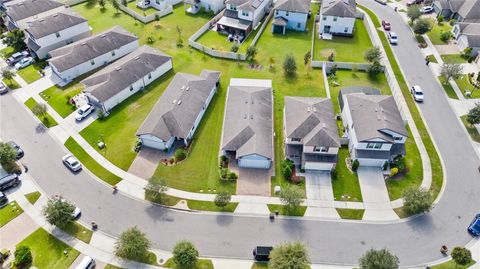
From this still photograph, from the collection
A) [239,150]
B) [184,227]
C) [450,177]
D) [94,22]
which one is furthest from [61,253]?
[94,22]


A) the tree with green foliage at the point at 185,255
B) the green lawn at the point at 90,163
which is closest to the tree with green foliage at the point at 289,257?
the tree with green foliage at the point at 185,255

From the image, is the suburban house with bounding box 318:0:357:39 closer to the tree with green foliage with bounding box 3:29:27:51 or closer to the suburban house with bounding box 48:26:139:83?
the suburban house with bounding box 48:26:139:83

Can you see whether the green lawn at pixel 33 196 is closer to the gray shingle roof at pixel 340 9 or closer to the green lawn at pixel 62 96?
the green lawn at pixel 62 96

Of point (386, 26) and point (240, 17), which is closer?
point (240, 17)

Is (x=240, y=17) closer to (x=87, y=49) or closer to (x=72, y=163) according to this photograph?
(x=87, y=49)

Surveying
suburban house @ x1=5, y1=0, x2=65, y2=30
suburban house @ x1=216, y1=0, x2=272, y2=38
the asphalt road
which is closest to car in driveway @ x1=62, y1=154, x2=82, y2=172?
the asphalt road

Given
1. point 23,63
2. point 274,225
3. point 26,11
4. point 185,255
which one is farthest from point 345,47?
point 26,11
